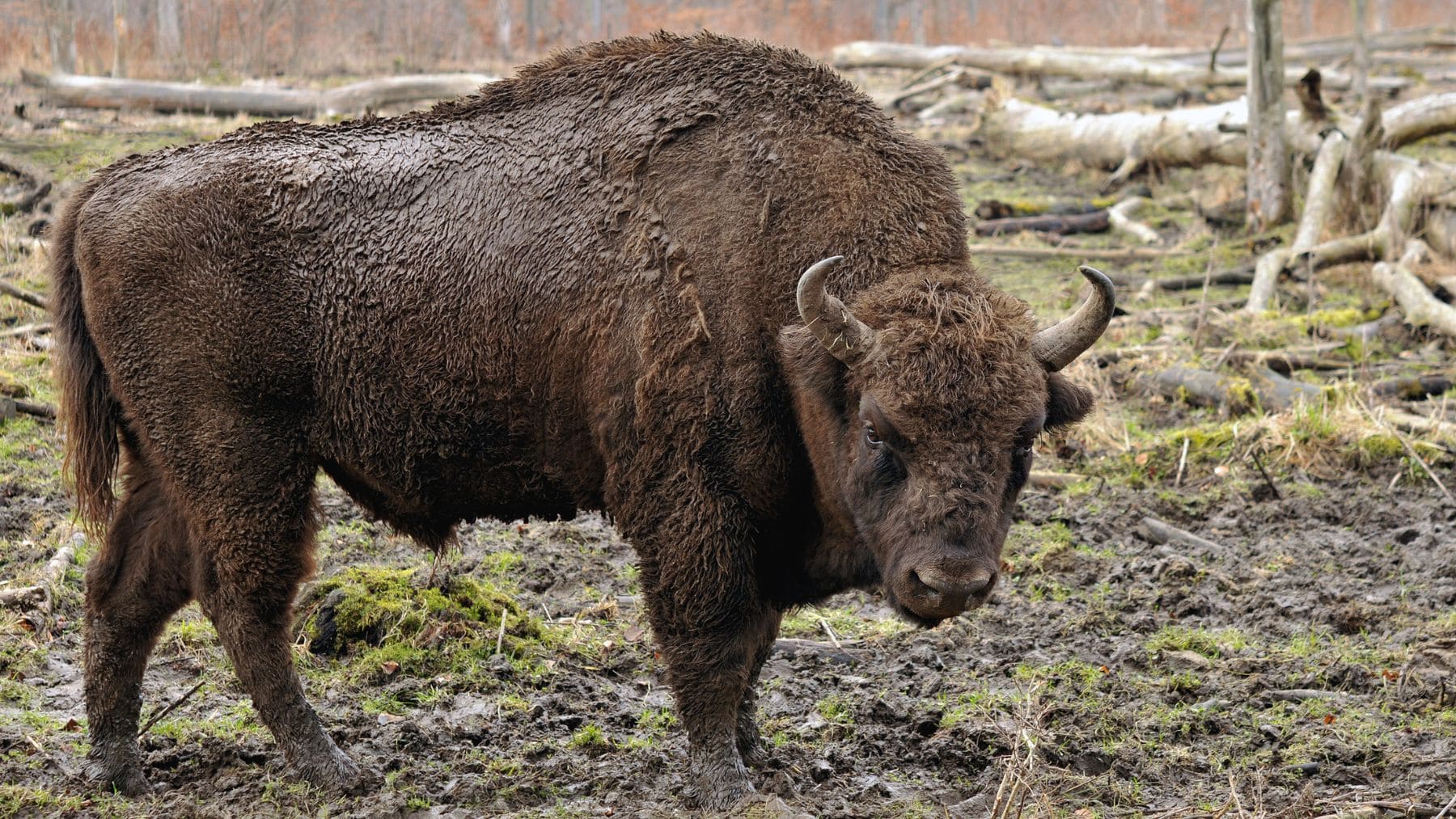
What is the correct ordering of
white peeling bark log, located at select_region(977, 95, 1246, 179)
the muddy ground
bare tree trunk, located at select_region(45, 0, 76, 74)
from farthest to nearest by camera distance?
bare tree trunk, located at select_region(45, 0, 76, 74) → white peeling bark log, located at select_region(977, 95, 1246, 179) → the muddy ground

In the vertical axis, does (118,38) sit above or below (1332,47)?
above

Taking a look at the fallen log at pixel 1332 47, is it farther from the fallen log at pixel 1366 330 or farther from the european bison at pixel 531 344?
the european bison at pixel 531 344

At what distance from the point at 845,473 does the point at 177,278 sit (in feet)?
8.51

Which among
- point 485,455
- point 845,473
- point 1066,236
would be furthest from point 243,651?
point 1066,236

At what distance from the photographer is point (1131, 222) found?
1384cm

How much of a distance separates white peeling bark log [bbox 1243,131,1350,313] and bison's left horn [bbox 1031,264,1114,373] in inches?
264

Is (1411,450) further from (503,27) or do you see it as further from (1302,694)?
(503,27)

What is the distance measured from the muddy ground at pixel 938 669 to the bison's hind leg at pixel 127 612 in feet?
0.54

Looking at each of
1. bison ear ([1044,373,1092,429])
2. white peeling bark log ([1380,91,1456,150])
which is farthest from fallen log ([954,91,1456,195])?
bison ear ([1044,373,1092,429])

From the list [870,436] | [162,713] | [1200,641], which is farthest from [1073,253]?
[162,713]

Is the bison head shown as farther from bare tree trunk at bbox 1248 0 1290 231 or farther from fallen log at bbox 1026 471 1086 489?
bare tree trunk at bbox 1248 0 1290 231

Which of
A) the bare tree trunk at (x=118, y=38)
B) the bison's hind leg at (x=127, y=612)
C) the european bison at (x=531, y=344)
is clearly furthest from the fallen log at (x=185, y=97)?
the bison's hind leg at (x=127, y=612)

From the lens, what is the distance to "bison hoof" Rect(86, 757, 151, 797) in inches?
193

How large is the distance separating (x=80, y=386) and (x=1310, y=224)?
10.2 meters
